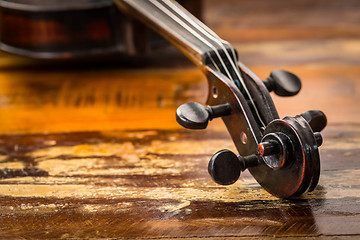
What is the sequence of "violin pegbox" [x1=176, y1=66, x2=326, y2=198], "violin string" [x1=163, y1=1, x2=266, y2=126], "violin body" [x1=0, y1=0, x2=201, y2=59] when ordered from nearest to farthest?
"violin pegbox" [x1=176, y1=66, x2=326, y2=198], "violin string" [x1=163, y1=1, x2=266, y2=126], "violin body" [x1=0, y1=0, x2=201, y2=59]

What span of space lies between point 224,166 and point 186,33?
0.33 metres

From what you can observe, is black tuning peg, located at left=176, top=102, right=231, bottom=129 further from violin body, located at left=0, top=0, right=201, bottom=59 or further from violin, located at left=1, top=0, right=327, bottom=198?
violin body, located at left=0, top=0, right=201, bottom=59

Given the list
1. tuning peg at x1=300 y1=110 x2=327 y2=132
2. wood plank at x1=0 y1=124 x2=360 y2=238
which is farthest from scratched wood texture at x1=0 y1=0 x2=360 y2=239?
tuning peg at x1=300 y1=110 x2=327 y2=132

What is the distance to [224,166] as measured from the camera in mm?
769

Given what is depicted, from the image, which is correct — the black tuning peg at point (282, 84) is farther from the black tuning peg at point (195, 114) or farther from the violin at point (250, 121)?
the black tuning peg at point (195, 114)

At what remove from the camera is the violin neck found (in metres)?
0.93

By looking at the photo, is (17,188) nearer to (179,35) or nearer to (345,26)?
(179,35)

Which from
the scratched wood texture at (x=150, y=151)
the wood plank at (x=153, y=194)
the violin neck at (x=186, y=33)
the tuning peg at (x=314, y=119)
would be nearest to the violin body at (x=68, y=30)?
the scratched wood texture at (x=150, y=151)

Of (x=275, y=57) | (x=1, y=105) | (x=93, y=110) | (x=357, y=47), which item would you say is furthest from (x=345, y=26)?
(x=1, y=105)

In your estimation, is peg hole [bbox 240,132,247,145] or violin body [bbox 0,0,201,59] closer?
peg hole [bbox 240,132,247,145]

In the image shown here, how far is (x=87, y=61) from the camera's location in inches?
68.9

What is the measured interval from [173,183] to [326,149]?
31cm

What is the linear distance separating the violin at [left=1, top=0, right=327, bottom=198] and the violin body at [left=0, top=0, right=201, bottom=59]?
0.47 meters

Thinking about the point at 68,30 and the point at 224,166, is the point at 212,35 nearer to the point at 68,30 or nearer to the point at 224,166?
the point at 224,166
